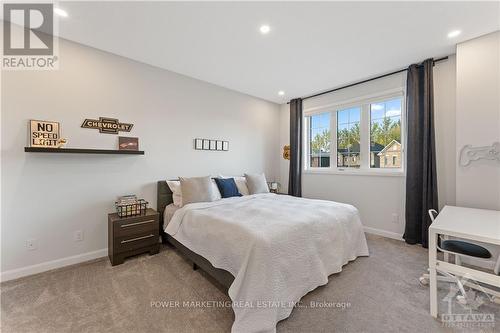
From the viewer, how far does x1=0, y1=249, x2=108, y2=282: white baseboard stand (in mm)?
2151

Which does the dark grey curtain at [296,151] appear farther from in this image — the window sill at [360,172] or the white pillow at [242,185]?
the white pillow at [242,185]

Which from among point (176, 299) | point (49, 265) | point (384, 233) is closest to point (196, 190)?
point (176, 299)

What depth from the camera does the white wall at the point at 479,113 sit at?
2.34 meters

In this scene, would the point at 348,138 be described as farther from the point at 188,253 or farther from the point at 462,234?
the point at 188,253

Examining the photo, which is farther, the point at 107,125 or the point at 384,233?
the point at 384,233

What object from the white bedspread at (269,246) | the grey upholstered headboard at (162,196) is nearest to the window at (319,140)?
the white bedspread at (269,246)

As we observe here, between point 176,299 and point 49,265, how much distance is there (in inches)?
66.6

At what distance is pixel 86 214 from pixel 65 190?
37 cm

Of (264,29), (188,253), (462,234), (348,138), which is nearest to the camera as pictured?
(462,234)

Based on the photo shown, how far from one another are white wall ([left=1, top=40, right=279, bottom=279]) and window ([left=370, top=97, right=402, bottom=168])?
2920 millimetres

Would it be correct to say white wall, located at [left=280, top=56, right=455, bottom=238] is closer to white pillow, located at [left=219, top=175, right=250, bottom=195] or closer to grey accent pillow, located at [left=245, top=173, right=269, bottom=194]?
grey accent pillow, located at [left=245, top=173, right=269, bottom=194]

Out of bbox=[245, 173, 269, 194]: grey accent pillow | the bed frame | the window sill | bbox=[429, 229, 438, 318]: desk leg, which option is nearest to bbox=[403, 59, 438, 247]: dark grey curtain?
the window sill

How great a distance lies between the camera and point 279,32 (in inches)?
91.1

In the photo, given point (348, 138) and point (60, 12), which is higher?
point (60, 12)
